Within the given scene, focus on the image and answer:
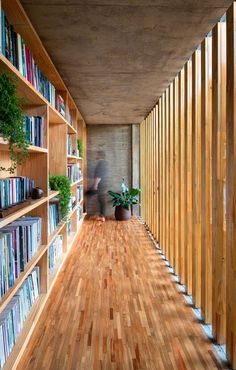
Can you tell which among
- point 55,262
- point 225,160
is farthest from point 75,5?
point 55,262

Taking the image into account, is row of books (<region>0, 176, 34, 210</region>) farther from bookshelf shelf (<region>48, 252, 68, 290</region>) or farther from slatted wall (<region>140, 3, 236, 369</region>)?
slatted wall (<region>140, 3, 236, 369</region>)

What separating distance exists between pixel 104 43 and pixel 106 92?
180 cm

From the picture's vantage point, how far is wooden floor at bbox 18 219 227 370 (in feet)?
6.61

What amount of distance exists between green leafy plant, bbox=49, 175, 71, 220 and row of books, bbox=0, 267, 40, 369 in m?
1.17

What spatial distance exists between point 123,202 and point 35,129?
5.14 meters

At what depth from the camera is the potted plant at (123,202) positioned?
24.9 ft

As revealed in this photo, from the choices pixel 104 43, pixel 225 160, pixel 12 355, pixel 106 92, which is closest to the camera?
pixel 12 355

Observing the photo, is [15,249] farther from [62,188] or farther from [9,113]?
[62,188]

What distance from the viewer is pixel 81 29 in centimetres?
254

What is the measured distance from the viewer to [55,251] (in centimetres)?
377

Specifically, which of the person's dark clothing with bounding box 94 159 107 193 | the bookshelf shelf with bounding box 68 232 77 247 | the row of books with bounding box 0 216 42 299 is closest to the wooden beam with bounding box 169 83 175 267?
the bookshelf shelf with bounding box 68 232 77 247

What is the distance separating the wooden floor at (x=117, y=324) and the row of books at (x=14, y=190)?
3.43 feet

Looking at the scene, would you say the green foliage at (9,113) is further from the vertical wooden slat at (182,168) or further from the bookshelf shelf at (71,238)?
the bookshelf shelf at (71,238)

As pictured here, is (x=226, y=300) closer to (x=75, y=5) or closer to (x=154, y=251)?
(x=75, y=5)
